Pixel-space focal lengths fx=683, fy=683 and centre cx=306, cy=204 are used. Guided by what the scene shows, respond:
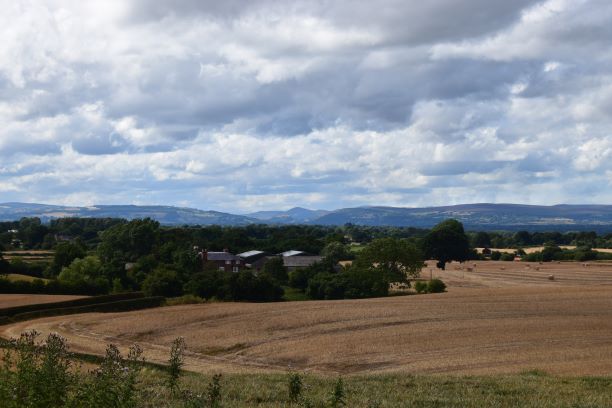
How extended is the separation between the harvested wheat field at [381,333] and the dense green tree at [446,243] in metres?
58.4

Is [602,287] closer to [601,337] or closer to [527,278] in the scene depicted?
[527,278]

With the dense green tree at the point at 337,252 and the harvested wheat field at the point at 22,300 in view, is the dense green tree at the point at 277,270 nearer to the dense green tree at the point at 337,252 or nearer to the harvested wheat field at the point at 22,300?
the dense green tree at the point at 337,252

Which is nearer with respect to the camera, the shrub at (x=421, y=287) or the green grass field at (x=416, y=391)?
the green grass field at (x=416, y=391)

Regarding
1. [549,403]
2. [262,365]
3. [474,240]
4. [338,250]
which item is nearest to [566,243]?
[474,240]

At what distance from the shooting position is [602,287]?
2790 inches

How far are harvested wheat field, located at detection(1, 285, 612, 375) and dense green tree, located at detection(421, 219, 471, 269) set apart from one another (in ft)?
192

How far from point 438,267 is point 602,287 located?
4527 centimetres

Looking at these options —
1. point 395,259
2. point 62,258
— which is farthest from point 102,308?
point 62,258

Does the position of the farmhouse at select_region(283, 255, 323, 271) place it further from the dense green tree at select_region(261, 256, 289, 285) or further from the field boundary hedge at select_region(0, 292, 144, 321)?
the field boundary hedge at select_region(0, 292, 144, 321)

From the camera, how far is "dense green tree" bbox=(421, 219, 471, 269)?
124562mm

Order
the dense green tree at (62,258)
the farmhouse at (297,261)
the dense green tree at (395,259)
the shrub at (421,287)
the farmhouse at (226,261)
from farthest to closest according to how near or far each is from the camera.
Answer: the farmhouse at (297,261) → the farmhouse at (226,261) → the dense green tree at (62,258) → the dense green tree at (395,259) → the shrub at (421,287)

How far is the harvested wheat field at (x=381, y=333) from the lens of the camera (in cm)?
3444

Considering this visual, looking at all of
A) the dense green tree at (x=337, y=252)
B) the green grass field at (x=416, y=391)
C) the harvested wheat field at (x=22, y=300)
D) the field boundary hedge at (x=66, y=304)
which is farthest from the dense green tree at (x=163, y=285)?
the dense green tree at (x=337, y=252)

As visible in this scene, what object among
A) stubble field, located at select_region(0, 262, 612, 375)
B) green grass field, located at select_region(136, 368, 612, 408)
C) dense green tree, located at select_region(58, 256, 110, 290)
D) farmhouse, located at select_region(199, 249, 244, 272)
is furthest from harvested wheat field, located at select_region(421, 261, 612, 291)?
green grass field, located at select_region(136, 368, 612, 408)
